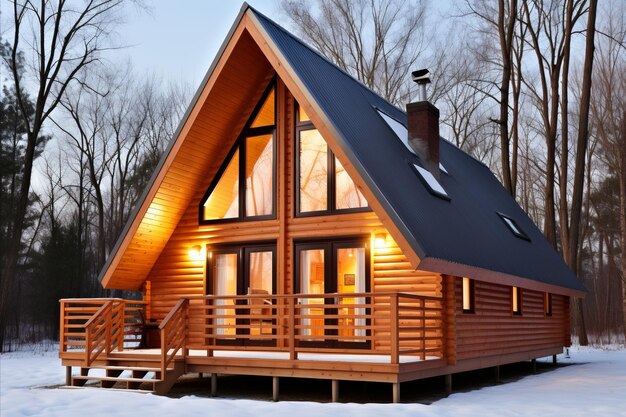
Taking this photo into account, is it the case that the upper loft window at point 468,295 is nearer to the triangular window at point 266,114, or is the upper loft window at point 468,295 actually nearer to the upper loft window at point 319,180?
the upper loft window at point 319,180

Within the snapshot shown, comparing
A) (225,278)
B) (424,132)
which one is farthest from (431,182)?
(225,278)

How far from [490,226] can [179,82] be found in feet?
72.6

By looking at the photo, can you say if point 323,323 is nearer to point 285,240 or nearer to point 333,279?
point 333,279

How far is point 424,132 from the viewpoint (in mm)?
14492

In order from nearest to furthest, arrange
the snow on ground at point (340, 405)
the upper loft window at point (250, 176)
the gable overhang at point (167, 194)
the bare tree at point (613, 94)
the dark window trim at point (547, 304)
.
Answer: the snow on ground at point (340, 405), the gable overhang at point (167, 194), the upper loft window at point (250, 176), the dark window trim at point (547, 304), the bare tree at point (613, 94)

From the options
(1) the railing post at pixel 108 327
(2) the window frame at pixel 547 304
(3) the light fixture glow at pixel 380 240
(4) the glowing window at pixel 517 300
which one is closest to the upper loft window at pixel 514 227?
(4) the glowing window at pixel 517 300

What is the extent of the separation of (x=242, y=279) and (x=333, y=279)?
1864mm

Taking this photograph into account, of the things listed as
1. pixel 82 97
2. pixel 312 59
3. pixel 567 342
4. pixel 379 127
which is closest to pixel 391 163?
pixel 379 127

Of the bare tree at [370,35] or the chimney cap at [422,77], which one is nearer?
the chimney cap at [422,77]

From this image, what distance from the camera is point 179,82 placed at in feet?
113

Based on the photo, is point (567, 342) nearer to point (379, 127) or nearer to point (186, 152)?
point (379, 127)

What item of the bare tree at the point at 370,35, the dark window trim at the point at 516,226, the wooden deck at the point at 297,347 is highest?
the bare tree at the point at 370,35

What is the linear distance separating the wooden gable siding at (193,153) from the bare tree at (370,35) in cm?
1626

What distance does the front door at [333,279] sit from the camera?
485 inches
